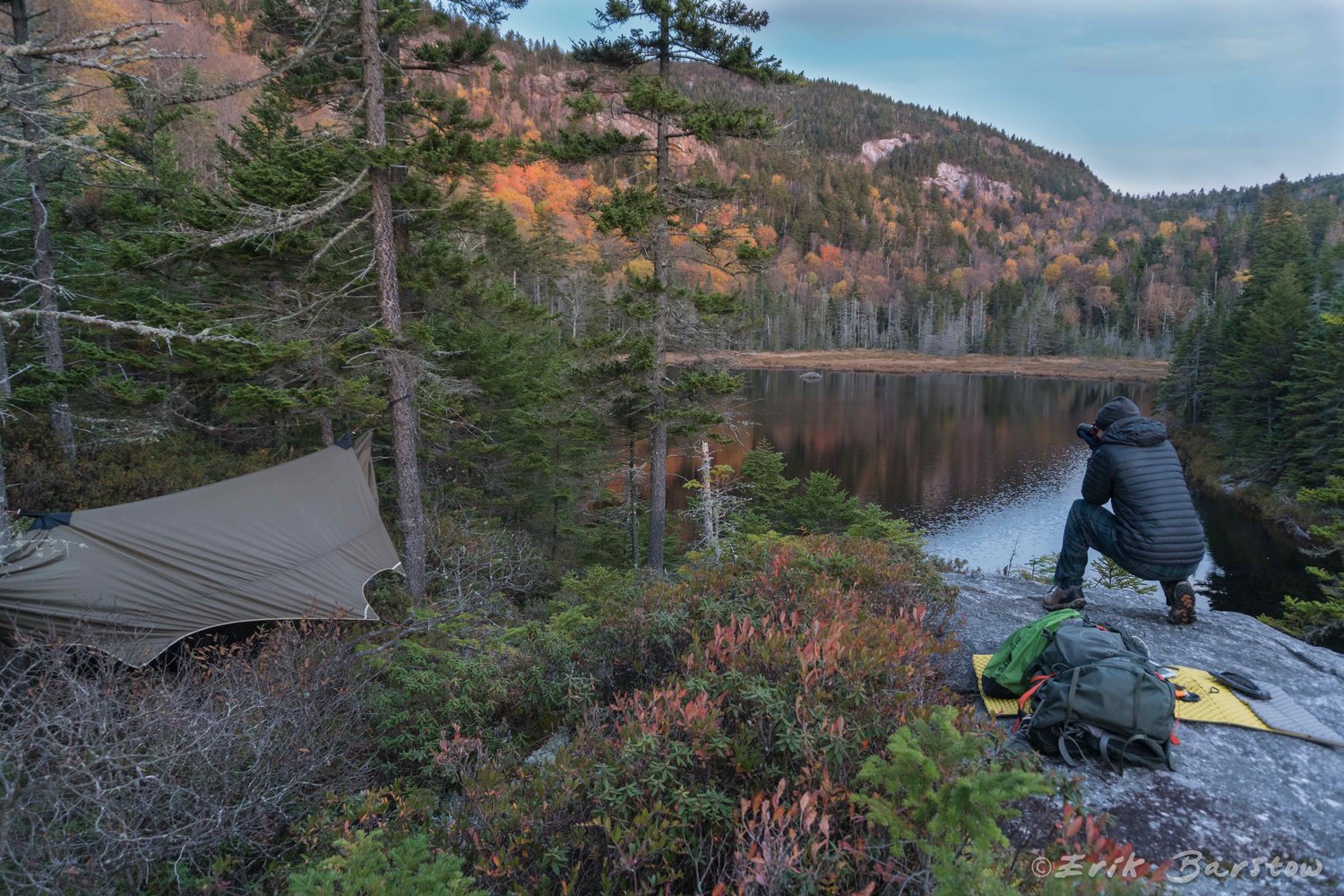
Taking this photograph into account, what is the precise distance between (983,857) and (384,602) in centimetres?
991

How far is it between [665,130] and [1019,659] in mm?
10552

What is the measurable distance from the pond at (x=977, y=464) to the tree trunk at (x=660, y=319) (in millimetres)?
1861

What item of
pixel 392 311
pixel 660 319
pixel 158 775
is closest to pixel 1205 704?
pixel 158 775

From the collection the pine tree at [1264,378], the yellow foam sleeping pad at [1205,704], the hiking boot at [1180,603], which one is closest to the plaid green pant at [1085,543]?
the hiking boot at [1180,603]

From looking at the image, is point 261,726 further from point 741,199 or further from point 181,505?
point 741,199

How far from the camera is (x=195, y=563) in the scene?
7066 mm

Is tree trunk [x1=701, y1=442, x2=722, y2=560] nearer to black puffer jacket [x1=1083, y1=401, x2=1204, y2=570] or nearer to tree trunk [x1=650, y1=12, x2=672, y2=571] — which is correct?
tree trunk [x1=650, y1=12, x2=672, y2=571]

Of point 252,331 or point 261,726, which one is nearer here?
point 261,726

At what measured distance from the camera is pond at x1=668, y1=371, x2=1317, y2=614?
21.0 metres

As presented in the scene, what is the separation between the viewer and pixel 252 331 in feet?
28.0

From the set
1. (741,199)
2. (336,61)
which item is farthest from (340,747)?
(741,199)

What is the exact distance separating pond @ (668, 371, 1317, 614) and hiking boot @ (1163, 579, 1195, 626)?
6164mm

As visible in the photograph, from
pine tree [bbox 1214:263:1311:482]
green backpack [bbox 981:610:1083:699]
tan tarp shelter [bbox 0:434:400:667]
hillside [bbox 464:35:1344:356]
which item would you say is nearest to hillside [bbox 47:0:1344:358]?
hillside [bbox 464:35:1344:356]

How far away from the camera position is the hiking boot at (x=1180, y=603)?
508 cm
